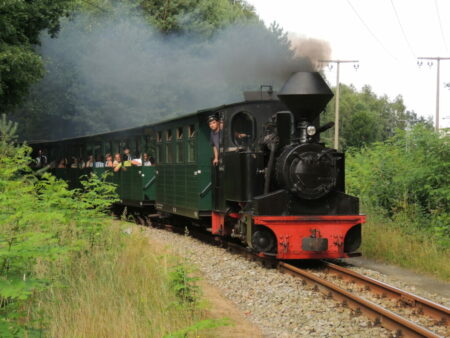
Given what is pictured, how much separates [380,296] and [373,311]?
1278 millimetres

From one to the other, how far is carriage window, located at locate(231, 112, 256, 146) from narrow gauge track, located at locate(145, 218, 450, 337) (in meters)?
1.92

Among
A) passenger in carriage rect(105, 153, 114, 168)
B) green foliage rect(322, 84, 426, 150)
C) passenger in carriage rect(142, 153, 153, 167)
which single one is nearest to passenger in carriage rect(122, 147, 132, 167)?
passenger in carriage rect(105, 153, 114, 168)

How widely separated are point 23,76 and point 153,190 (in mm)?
6051

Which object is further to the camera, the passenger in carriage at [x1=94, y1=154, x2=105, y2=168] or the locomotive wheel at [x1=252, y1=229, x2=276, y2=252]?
the passenger in carriage at [x1=94, y1=154, x2=105, y2=168]

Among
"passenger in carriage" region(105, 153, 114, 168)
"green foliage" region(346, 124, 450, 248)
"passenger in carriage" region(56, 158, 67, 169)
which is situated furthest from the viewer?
"passenger in carriage" region(56, 158, 67, 169)

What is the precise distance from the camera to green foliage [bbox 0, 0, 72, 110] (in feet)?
60.6

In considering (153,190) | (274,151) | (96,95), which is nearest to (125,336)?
(274,151)

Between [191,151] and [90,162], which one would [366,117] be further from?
[191,151]

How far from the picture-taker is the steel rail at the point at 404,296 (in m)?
6.62

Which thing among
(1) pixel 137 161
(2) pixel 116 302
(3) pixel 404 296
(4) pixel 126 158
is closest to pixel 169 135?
(1) pixel 137 161

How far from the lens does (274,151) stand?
991cm

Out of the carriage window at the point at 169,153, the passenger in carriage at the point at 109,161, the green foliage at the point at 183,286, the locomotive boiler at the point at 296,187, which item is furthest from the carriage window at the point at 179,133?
the green foliage at the point at 183,286

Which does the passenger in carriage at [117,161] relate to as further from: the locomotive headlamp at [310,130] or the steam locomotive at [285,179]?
the locomotive headlamp at [310,130]

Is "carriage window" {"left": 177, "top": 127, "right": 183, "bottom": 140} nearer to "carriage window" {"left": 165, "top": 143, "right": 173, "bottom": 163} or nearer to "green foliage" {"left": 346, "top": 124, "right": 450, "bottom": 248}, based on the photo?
"carriage window" {"left": 165, "top": 143, "right": 173, "bottom": 163}
